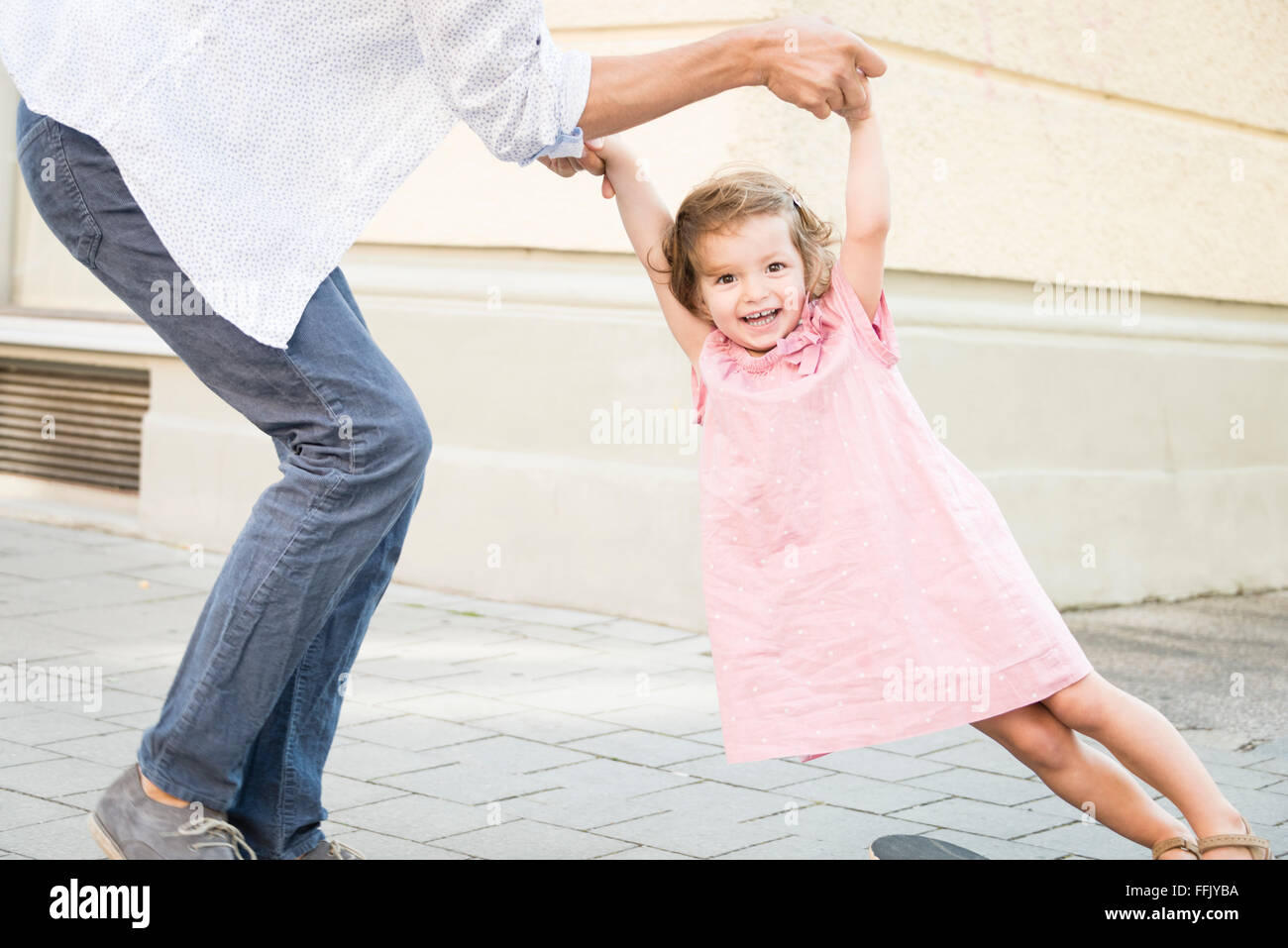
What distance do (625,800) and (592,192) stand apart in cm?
263

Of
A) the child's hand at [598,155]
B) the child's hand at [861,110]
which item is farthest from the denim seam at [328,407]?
the child's hand at [861,110]

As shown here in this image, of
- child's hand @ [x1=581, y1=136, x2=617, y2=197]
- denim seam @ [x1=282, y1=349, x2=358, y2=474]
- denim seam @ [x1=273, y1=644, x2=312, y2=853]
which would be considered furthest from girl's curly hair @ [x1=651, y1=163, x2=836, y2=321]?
denim seam @ [x1=273, y1=644, x2=312, y2=853]

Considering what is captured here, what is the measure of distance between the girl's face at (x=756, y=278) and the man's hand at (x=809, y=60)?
1.07 feet

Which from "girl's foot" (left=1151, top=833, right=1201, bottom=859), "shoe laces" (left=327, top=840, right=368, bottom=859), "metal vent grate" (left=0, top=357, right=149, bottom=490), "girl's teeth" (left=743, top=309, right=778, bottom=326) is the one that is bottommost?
"girl's foot" (left=1151, top=833, right=1201, bottom=859)

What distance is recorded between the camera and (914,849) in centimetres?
293

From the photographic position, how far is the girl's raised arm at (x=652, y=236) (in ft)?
9.52

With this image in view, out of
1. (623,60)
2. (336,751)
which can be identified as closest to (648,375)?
(336,751)

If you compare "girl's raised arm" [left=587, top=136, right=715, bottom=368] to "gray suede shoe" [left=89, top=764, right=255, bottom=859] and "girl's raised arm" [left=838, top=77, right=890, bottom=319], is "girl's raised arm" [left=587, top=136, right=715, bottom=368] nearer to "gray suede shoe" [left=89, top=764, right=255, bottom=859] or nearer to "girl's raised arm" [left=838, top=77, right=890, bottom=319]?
"girl's raised arm" [left=838, top=77, right=890, bottom=319]

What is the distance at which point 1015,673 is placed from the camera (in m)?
2.68

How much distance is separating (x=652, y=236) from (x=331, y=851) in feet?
3.98

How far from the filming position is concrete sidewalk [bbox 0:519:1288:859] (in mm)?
3209

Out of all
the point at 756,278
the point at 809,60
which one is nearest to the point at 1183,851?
the point at 756,278

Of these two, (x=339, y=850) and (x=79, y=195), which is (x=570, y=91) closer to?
(x=79, y=195)

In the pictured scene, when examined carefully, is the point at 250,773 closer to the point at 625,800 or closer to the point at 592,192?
the point at 625,800
